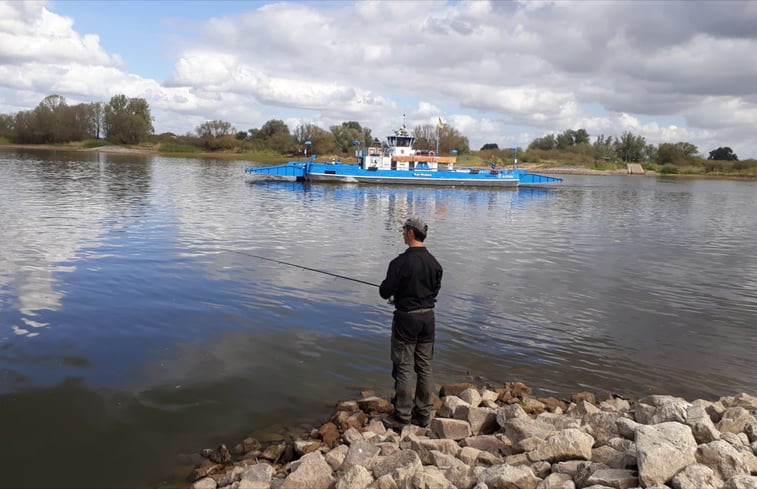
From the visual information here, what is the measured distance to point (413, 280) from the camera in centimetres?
665

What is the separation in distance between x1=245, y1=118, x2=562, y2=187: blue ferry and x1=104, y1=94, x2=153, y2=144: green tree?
71231mm

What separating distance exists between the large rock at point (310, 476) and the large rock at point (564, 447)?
193 centimetres

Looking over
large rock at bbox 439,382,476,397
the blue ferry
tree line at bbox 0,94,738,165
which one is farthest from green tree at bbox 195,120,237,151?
large rock at bbox 439,382,476,397

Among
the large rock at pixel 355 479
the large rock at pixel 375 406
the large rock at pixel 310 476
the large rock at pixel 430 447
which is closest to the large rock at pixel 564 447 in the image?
the large rock at pixel 430 447

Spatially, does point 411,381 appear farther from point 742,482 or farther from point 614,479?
point 742,482

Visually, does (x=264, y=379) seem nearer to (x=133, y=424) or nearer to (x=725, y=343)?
(x=133, y=424)

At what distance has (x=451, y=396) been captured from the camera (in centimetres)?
755

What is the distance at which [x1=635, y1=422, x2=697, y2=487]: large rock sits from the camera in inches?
177

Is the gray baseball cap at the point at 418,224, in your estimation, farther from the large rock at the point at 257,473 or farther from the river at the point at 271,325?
the large rock at the point at 257,473

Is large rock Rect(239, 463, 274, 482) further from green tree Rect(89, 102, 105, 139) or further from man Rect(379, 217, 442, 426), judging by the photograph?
green tree Rect(89, 102, 105, 139)

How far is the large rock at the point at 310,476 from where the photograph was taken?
5.46 metres

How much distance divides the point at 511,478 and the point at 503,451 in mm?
1214

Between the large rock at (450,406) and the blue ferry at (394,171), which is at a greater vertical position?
the blue ferry at (394,171)

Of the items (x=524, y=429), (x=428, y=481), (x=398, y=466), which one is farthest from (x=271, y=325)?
(x=428, y=481)
